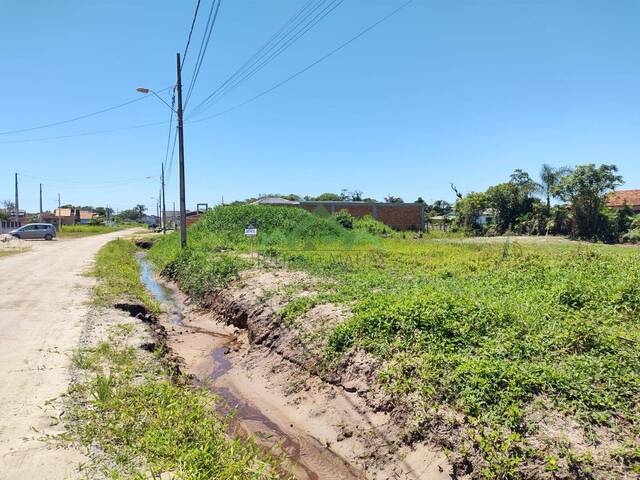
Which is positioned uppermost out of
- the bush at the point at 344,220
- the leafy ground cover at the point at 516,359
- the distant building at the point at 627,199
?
the distant building at the point at 627,199

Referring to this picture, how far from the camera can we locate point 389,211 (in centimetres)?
4603

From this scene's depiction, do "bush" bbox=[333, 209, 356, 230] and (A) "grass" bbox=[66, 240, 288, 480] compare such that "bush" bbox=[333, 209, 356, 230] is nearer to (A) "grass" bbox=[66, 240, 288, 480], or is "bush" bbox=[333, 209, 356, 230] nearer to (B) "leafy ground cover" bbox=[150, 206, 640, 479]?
(B) "leafy ground cover" bbox=[150, 206, 640, 479]

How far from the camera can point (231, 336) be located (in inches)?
421

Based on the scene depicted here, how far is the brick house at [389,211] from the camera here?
147 ft

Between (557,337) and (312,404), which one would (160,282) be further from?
(557,337)

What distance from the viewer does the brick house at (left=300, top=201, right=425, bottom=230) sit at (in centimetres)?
4472

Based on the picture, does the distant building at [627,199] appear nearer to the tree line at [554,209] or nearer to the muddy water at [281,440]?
the tree line at [554,209]

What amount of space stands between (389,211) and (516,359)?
41.2m

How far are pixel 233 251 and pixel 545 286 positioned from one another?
14.2 m

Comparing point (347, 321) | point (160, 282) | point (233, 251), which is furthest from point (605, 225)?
point (347, 321)

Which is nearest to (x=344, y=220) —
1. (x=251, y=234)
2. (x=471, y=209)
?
(x=251, y=234)

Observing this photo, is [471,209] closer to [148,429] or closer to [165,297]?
[165,297]

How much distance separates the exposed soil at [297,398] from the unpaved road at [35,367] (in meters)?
2.13

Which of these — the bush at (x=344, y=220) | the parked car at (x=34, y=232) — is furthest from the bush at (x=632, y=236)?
the parked car at (x=34, y=232)
